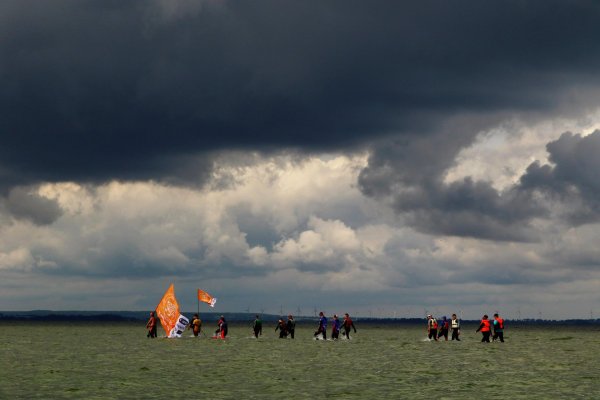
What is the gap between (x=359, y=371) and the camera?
125 feet

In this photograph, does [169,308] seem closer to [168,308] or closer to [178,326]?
[168,308]

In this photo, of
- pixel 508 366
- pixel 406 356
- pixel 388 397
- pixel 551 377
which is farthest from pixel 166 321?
pixel 388 397

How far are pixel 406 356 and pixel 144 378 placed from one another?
21857mm

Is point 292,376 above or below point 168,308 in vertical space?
below

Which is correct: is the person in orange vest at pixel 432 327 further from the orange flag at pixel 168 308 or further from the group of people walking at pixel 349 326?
the orange flag at pixel 168 308

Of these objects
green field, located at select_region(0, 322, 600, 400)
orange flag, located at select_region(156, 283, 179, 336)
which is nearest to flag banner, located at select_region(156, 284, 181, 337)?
orange flag, located at select_region(156, 283, 179, 336)

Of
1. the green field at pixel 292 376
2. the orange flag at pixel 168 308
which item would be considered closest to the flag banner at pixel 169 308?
the orange flag at pixel 168 308

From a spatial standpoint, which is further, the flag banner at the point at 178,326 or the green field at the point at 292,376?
the flag banner at the point at 178,326

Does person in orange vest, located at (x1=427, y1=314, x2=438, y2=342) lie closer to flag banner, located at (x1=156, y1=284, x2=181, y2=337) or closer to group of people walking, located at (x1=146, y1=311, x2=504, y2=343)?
group of people walking, located at (x1=146, y1=311, x2=504, y2=343)

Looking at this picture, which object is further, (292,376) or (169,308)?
(169,308)

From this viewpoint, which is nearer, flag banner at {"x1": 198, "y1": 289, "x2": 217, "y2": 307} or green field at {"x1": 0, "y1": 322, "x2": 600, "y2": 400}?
green field at {"x1": 0, "y1": 322, "x2": 600, "y2": 400}

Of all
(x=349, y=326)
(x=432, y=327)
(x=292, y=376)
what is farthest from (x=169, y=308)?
(x=292, y=376)

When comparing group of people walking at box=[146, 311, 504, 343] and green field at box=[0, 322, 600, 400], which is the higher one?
group of people walking at box=[146, 311, 504, 343]

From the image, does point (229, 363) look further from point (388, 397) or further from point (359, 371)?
point (388, 397)
